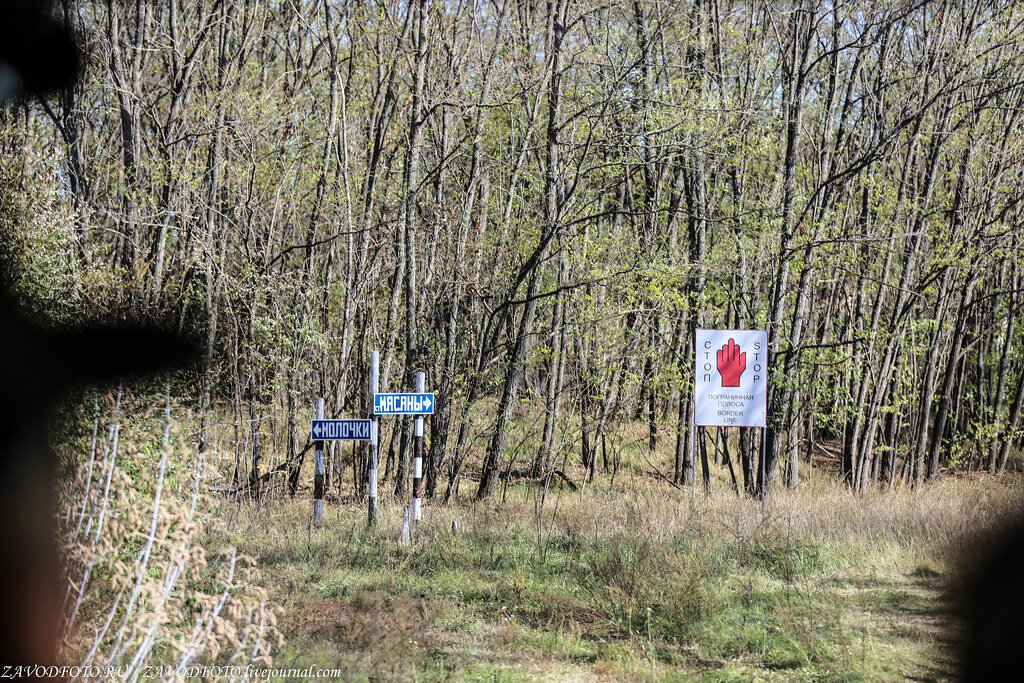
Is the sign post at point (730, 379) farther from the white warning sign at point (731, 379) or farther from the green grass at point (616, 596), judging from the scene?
the green grass at point (616, 596)

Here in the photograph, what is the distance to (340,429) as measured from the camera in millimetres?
10680

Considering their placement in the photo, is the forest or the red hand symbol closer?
the red hand symbol

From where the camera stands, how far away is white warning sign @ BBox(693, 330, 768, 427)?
428 inches

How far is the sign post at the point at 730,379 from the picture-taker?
35.7ft

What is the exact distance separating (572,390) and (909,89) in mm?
8535

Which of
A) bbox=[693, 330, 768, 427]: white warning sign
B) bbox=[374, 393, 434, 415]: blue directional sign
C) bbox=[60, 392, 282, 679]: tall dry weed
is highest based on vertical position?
bbox=[693, 330, 768, 427]: white warning sign

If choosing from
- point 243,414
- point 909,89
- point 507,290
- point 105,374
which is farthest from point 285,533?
point 909,89

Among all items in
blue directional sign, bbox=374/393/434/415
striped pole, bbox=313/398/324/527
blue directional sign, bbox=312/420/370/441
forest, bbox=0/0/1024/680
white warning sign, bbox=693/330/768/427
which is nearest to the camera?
blue directional sign, bbox=374/393/434/415

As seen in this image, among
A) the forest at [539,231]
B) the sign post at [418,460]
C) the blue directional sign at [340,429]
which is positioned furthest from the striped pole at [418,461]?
the blue directional sign at [340,429]

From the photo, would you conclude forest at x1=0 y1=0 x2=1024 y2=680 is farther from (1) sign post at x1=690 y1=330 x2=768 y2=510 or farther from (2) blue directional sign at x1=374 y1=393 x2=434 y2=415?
(2) blue directional sign at x1=374 y1=393 x2=434 y2=415

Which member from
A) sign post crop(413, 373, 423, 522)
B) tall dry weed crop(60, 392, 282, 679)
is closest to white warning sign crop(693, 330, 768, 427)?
sign post crop(413, 373, 423, 522)

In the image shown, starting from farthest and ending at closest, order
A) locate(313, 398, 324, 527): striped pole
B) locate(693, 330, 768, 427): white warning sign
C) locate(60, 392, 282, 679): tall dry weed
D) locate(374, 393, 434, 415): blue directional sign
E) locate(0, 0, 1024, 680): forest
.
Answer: locate(0, 0, 1024, 680): forest → locate(313, 398, 324, 527): striped pole → locate(693, 330, 768, 427): white warning sign → locate(374, 393, 434, 415): blue directional sign → locate(60, 392, 282, 679): tall dry weed

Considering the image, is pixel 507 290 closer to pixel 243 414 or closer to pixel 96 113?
pixel 243 414

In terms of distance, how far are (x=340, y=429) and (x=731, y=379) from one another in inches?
193
